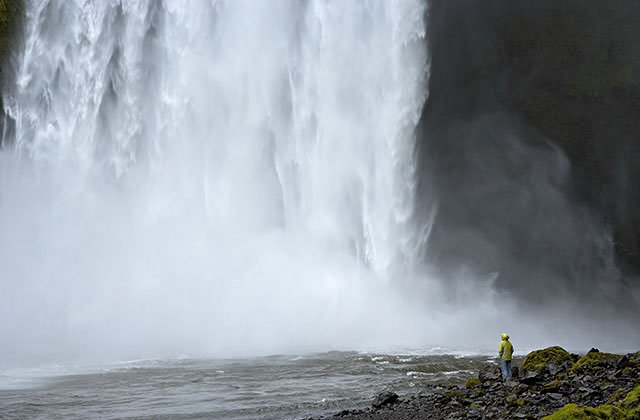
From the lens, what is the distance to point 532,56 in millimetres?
27938

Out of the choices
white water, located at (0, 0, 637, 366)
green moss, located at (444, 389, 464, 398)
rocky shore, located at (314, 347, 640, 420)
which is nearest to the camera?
rocky shore, located at (314, 347, 640, 420)

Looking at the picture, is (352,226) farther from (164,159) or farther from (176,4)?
(176,4)

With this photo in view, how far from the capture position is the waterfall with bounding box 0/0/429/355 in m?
26.3

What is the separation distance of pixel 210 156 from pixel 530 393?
20.4 meters

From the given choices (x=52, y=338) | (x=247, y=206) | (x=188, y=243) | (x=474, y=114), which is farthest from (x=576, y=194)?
(x=52, y=338)

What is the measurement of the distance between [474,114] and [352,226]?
680 cm

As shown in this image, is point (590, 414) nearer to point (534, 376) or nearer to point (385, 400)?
point (534, 376)

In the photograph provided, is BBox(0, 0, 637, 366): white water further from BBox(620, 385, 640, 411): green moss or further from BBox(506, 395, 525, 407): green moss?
BBox(620, 385, 640, 411): green moss

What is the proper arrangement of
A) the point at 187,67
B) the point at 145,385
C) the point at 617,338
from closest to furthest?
the point at 145,385 < the point at 617,338 < the point at 187,67

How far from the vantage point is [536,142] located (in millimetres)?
27844

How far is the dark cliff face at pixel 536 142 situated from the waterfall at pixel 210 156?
5.80 ft

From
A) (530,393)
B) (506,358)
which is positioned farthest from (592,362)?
(530,393)

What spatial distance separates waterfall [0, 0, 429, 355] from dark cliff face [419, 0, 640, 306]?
69.6 inches

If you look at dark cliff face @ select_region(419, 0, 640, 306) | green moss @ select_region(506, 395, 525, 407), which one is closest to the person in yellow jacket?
green moss @ select_region(506, 395, 525, 407)
